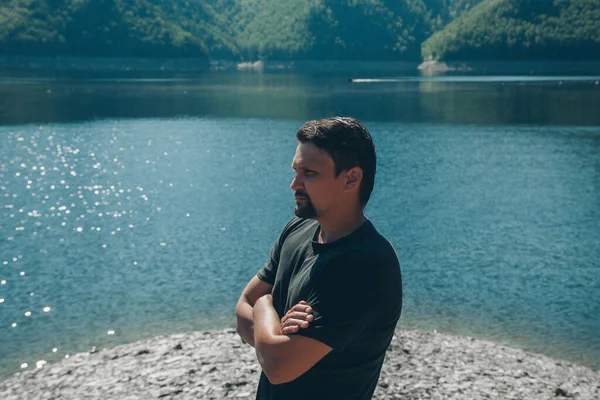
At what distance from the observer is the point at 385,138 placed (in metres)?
60.6

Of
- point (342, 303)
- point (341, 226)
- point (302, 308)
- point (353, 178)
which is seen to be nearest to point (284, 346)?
point (302, 308)

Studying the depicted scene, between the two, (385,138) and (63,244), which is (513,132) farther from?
(63,244)

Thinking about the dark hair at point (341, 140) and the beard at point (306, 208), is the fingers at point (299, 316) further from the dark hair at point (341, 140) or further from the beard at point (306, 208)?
the dark hair at point (341, 140)

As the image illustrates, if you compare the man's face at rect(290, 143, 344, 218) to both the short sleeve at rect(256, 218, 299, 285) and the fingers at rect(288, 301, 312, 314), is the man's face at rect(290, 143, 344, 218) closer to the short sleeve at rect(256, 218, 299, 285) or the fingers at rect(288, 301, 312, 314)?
the fingers at rect(288, 301, 312, 314)

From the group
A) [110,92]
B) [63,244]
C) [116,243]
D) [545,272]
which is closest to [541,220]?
[545,272]

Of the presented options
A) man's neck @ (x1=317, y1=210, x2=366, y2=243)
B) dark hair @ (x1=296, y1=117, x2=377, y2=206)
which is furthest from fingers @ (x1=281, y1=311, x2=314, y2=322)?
dark hair @ (x1=296, y1=117, x2=377, y2=206)

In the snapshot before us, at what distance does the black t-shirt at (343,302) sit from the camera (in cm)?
371

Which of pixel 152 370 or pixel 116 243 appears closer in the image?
pixel 152 370

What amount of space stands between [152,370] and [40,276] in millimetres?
11272

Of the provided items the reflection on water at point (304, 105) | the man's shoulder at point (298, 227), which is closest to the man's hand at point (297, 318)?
the man's shoulder at point (298, 227)

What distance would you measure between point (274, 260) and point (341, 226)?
2.86ft

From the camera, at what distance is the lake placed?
17531mm

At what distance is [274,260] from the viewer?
15.4ft

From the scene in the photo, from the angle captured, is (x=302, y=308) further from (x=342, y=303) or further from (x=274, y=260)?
(x=274, y=260)
